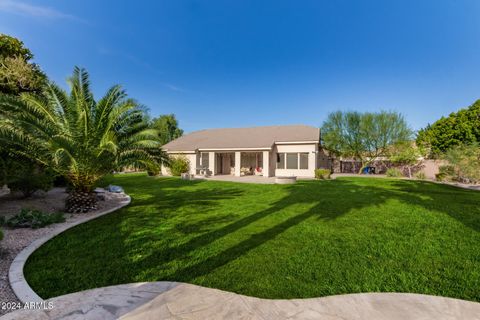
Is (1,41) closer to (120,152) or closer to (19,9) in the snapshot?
(19,9)

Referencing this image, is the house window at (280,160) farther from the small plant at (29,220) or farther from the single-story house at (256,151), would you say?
the small plant at (29,220)

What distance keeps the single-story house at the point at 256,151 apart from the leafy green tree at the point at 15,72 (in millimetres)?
15945

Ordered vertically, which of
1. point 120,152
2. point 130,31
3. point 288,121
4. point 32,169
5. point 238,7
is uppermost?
point 238,7

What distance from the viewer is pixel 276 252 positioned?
505cm

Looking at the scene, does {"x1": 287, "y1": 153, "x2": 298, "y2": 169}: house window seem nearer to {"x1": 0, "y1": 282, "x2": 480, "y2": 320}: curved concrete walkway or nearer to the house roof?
the house roof

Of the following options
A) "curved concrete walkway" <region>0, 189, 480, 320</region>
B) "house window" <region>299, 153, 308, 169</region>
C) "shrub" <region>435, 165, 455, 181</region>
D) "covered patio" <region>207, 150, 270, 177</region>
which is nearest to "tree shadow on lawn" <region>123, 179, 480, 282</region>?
"curved concrete walkway" <region>0, 189, 480, 320</region>

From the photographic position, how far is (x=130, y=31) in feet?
69.1

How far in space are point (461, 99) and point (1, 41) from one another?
49.5 m

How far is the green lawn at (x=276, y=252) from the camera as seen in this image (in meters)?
3.78

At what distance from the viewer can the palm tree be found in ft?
26.8

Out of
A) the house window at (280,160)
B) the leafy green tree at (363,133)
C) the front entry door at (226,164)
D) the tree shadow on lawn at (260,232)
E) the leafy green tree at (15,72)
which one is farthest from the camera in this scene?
the leafy green tree at (363,133)

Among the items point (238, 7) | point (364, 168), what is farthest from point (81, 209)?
point (364, 168)

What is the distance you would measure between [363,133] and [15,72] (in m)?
35.2

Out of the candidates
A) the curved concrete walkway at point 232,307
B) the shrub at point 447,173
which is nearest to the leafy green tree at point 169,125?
the shrub at point 447,173
